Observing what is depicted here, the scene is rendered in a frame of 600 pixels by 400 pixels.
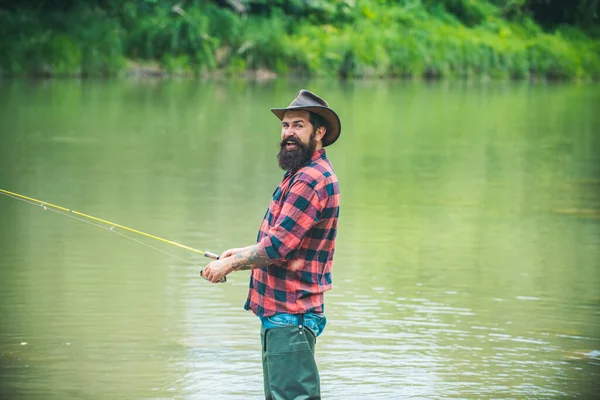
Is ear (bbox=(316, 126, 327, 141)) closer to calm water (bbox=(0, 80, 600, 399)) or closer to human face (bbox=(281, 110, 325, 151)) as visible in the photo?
human face (bbox=(281, 110, 325, 151))

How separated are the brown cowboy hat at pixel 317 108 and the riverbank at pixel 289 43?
28.3 m

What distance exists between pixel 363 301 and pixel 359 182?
247 inches

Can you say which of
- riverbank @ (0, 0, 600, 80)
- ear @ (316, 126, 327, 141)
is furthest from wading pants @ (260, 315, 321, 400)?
riverbank @ (0, 0, 600, 80)

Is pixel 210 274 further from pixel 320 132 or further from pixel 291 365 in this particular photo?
pixel 320 132

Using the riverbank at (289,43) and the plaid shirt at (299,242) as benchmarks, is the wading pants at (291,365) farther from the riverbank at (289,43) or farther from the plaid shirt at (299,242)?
the riverbank at (289,43)

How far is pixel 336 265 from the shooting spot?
923cm

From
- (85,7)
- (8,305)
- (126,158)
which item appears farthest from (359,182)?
(85,7)

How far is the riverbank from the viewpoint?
110 feet

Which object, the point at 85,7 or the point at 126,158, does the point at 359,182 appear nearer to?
the point at 126,158

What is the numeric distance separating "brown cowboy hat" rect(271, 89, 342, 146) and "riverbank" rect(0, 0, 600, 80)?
92.7ft

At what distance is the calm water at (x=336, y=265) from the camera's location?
6.30 meters

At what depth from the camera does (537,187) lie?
14.2 metres

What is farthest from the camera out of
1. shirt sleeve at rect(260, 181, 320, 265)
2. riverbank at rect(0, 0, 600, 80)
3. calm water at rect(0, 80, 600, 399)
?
riverbank at rect(0, 0, 600, 80)

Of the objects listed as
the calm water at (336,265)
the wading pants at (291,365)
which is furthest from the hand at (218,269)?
the calm water at (336,265)
